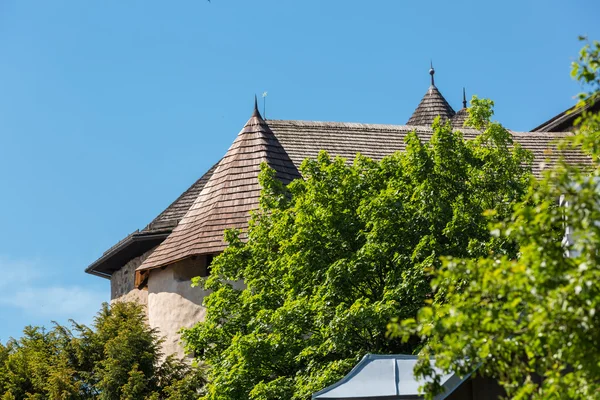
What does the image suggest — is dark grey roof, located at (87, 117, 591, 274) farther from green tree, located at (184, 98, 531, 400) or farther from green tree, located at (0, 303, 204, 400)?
green tree, located at (184, 98, 531, 400)

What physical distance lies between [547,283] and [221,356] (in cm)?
1335

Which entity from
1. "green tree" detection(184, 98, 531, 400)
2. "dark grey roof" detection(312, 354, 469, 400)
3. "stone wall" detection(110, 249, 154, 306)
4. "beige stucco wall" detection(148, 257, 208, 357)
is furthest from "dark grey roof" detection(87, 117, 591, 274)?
"dark grey roof" detection(312, 354, 469, 400)

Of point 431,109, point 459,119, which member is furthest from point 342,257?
point 431,109

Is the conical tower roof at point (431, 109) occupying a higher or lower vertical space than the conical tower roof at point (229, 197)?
higher

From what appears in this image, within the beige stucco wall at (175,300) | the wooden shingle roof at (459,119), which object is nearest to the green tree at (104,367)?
the beige stucco wall at (175,300)

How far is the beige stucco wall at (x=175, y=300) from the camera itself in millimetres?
24984

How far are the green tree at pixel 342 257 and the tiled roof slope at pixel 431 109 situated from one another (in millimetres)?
17165

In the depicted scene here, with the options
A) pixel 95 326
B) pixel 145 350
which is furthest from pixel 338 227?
pixel 95 326

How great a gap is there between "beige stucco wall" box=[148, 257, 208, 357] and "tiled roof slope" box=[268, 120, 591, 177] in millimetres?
4660

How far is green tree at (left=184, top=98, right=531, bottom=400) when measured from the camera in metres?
18.4

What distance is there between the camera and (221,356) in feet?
66.1

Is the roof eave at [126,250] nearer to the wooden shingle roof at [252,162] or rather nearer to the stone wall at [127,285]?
the stone wall at [127,285]

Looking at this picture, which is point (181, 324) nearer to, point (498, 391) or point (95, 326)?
point (95, 326)

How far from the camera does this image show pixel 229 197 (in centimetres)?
2628
